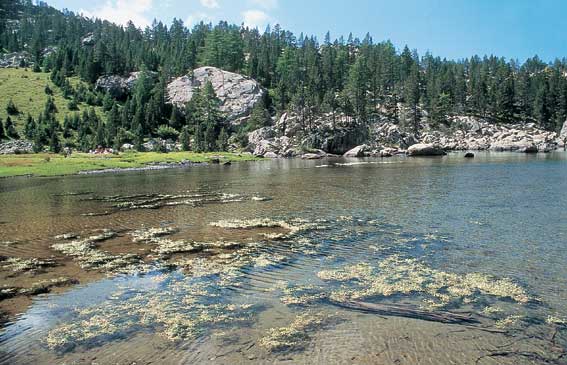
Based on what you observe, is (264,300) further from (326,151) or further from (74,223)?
(326,151)

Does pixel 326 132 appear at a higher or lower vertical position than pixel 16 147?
higher

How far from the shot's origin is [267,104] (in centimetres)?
19238

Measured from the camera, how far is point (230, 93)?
190750 millimetres

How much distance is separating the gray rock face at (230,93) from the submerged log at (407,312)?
171884 millimetres

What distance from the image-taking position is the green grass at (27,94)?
156250mm

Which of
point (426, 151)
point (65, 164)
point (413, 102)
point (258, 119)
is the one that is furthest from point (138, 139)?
point (413, 102)

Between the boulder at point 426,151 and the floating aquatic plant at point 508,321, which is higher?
the boulder at point 426,151

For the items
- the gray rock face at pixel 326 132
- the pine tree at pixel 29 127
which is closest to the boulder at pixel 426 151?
the gray rock face at pixel 326 132

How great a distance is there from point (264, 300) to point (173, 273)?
217 inches

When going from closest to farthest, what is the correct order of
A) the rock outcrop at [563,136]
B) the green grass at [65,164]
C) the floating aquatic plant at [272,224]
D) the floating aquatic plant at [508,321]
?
the floating aquatic plant at [508,321] → the floating aquatic plant at [272,224] → the green grass at [65,164] → the rock outcrop at [563,136]

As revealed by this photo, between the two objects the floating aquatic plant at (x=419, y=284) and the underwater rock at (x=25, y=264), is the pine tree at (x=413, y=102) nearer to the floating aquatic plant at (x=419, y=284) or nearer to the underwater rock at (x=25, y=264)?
the floating aquatic plant at (x=419, y=284)

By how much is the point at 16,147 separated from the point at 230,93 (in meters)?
94.0

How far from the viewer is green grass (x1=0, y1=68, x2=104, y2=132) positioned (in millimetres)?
156250

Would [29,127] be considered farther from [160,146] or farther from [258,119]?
[258,119]
